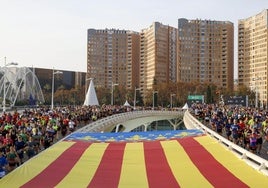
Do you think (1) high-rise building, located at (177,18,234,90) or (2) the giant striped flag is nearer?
(2) the giant striped flag

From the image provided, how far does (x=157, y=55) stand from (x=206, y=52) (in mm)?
22080

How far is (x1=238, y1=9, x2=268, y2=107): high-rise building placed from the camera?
6339 inches

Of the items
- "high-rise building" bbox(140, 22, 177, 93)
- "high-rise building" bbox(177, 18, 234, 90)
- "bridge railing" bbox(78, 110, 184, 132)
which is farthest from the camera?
"high-rise building" bbox(140, 22, 177, 93)

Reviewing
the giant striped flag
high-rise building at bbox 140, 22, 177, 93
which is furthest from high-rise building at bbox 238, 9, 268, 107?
the giant striped flag

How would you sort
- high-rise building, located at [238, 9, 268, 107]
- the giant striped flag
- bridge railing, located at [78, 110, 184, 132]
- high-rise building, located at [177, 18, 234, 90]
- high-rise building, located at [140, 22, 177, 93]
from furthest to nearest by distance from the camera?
high-rise building, located at [140, 22, 177, 93] → high-rise building, located at [177, 18, 234, 90] → high-rise building, located at [238, 9, 268, 107] → bridge railing, located at [78, 110, 184, 132] → the giant striped flag

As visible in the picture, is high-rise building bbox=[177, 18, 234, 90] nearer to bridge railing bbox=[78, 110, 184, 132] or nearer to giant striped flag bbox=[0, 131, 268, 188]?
bridge railing bbox=[78, 110, 184, 132]

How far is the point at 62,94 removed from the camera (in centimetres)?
15125

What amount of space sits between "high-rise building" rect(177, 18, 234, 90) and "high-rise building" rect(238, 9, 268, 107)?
508cm

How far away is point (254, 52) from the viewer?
171m

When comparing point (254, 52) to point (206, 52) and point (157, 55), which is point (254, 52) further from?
point (157, 55)

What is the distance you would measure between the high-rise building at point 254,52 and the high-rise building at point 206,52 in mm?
5080

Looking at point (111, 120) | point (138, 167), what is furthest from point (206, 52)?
point (138, 167)

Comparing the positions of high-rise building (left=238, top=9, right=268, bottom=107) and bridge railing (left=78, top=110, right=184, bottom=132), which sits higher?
high-rise building (left=238, top=9, right=268, bottom=107)

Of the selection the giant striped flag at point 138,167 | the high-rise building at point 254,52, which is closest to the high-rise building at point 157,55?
the high-rise building at point 254,52
